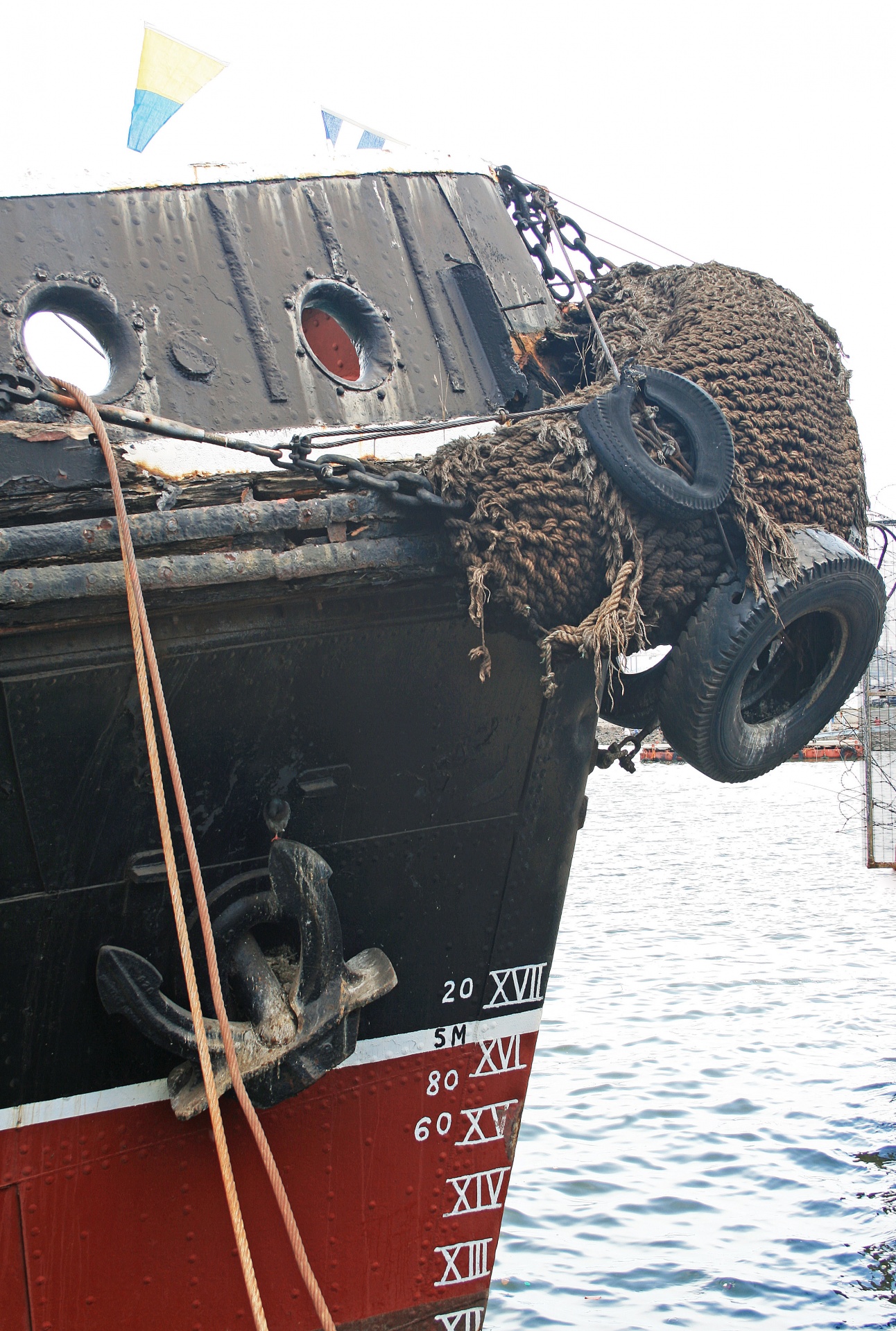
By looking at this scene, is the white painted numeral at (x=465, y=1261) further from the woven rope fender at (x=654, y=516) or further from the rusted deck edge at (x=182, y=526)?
the rusted deck edge at (x=182, y=526)

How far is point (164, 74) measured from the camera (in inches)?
186

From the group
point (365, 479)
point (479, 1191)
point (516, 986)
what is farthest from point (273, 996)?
point (365, 479)

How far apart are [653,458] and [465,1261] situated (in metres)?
3.17

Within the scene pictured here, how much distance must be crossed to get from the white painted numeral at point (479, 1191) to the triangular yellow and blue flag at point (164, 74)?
437 cm

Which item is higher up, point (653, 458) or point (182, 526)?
point (182, 526)

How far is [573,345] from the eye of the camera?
4738 mm

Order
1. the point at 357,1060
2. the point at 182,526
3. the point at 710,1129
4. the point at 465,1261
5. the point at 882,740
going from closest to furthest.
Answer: the point at 182,526 < the point at 357,1060 < the point at 465,1261 < the point at 710,1129 < the point at 882,740

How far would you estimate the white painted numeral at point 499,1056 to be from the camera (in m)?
4.42

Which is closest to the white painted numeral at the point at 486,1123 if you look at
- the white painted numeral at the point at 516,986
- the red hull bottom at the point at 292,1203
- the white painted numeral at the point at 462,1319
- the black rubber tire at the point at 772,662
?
the red hull bottom at the point at 292,1203

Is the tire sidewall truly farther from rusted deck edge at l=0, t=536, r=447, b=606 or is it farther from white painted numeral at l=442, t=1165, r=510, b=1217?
white painted numeral at l=442, t=1165, r=510, b=1217

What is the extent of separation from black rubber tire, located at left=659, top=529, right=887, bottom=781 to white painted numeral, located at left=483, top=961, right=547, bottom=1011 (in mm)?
1100

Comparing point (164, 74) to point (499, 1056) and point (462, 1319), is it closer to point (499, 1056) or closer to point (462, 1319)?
point (499, 1056)

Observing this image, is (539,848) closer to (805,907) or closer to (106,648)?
(106,648)

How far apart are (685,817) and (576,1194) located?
1270 inches
